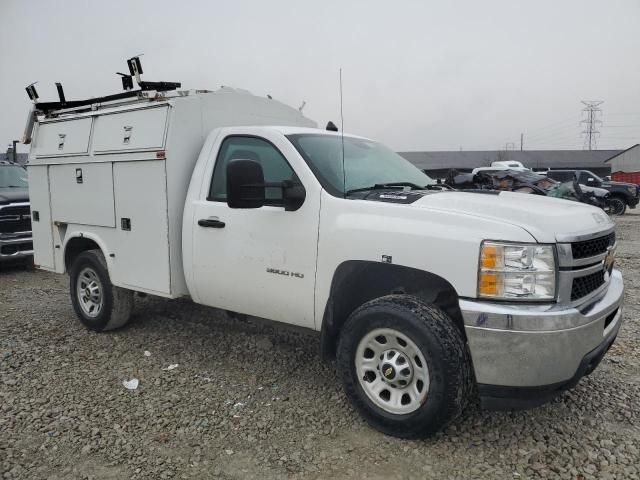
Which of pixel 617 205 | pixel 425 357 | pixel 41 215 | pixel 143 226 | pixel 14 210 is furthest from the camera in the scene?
pixel 617 205

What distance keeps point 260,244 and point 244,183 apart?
522 millimetres

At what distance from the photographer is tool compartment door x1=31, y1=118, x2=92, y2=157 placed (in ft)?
16.6

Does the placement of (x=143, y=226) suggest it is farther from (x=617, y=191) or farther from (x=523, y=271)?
(x=617, y=191)

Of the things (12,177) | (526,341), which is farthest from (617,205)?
(526,341)

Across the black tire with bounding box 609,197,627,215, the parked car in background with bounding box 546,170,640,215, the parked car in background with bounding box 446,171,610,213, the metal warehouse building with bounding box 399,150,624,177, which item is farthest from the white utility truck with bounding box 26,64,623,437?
the metal warehouse building with bounding box 399,150,624,177

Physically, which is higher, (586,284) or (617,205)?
(586,284)

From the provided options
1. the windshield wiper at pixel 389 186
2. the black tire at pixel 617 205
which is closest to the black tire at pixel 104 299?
the windshield wiper at pixel 389 186

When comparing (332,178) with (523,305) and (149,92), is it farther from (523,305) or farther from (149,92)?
(149,92)

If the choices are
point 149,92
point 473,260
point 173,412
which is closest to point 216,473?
point 173,412

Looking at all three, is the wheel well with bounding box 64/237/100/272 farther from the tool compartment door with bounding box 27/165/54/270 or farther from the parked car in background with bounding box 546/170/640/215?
the parked car in background with bounding box 546/170/640/215

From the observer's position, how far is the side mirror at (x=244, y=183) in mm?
3424

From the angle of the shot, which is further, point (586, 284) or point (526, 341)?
point (586, 284)

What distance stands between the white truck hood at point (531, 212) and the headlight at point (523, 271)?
0.30 feet

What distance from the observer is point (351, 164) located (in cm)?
395
